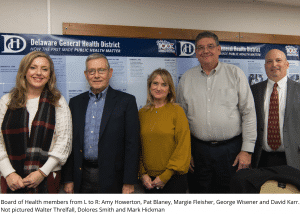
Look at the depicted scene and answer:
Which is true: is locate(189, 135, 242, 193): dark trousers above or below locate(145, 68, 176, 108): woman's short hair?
below

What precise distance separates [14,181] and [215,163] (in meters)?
1.65

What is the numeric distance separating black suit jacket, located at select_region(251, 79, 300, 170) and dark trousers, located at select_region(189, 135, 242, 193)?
0.28 m

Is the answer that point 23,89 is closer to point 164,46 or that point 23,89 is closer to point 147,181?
point 147,181

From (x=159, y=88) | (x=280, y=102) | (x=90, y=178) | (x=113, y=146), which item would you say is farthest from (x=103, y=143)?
(x=280, y=102)

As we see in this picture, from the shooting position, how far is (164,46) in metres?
2.36

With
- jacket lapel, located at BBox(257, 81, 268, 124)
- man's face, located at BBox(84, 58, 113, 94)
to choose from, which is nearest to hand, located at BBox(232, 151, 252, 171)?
jacket lapel, located at BBox(257, 81, 268, 124)

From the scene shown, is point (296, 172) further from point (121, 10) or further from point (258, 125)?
point (121, 10)

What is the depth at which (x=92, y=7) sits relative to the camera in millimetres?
2252

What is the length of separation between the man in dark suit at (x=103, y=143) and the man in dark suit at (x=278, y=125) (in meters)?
1.34

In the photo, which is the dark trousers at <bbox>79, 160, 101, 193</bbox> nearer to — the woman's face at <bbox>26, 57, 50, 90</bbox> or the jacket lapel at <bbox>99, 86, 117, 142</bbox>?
the jacket lapel at <bbox>99, 86, 117, 142</bbox>

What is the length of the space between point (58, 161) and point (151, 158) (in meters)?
0.72

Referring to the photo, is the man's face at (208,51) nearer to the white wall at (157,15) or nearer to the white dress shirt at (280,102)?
the white wall at (157,15)

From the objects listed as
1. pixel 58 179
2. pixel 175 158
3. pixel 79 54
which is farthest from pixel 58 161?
pixel 79 54

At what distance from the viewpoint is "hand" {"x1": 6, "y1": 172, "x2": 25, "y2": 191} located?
60.1 inches
